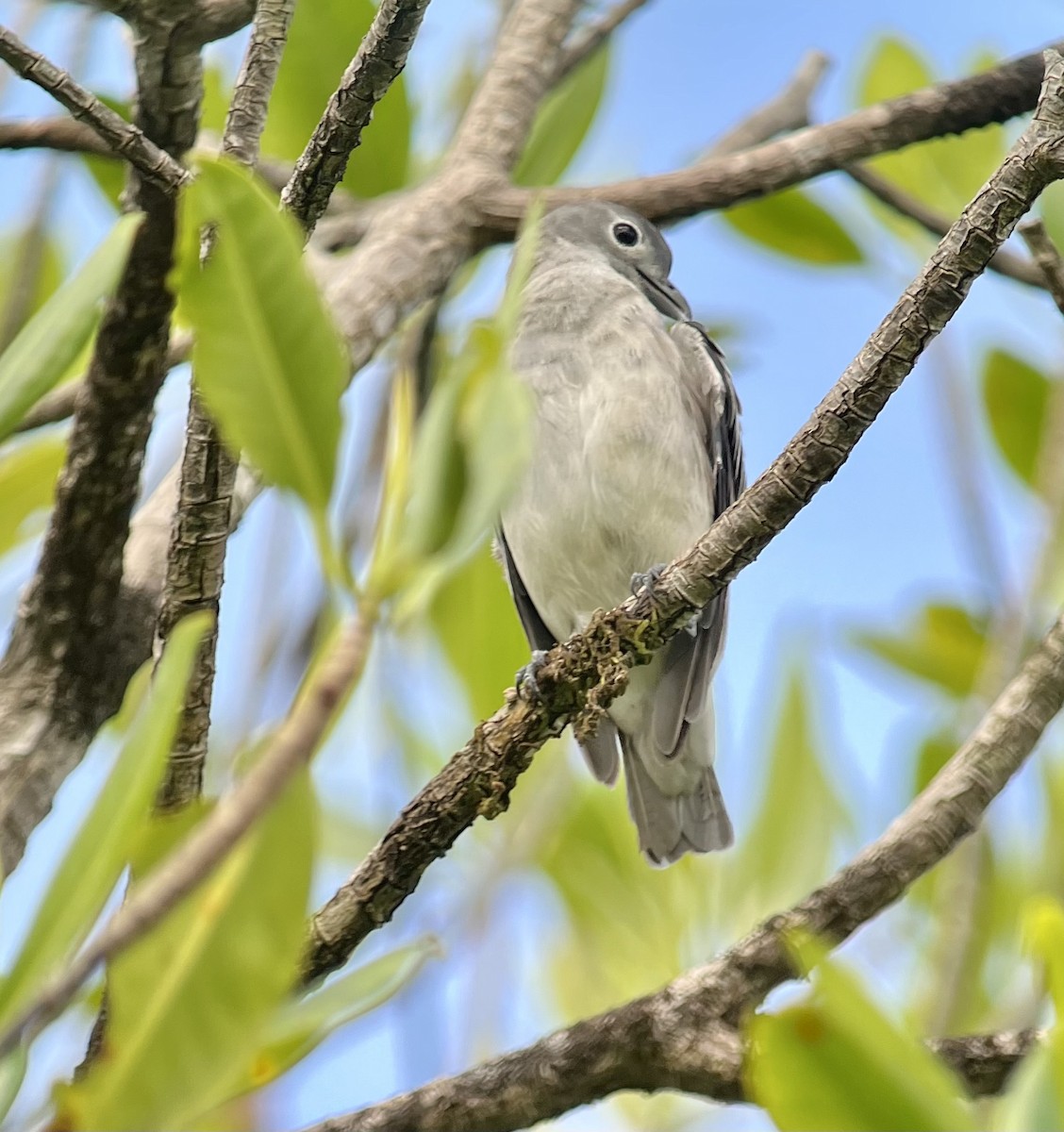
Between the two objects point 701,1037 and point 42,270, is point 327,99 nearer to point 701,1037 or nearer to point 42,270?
point 42,270

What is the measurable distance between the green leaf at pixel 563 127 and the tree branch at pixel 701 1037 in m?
2.31

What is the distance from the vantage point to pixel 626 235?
14.2 ft

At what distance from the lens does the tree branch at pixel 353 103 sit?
1885 millimetres

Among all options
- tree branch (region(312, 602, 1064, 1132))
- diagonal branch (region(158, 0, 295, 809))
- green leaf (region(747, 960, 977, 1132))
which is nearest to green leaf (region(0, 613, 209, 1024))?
green leaf (region(747, 960, 977, 1132))

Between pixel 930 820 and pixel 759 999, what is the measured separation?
42 centimetres

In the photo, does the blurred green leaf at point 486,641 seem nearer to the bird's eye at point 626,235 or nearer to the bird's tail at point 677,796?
the bird's tail at point 677,796

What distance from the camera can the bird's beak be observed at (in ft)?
14.1

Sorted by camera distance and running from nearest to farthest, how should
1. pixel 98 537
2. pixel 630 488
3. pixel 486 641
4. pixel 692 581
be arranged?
pixel 692 581 → pixel 98 537 → pixel 486 641 → pixel 630 488

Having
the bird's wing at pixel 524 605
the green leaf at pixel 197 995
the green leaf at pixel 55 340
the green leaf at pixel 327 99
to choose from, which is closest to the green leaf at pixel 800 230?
the green leaf at pixel 327 99

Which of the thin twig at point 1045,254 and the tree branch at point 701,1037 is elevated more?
the thin twig at point 1045,254

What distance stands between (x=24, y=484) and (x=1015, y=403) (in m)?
2.40

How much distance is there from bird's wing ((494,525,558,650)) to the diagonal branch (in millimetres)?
2016

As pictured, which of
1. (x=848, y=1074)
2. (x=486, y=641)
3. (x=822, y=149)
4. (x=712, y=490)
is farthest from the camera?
(x=712, y=490)

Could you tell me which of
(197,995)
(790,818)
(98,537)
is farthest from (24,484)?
(197,995)
